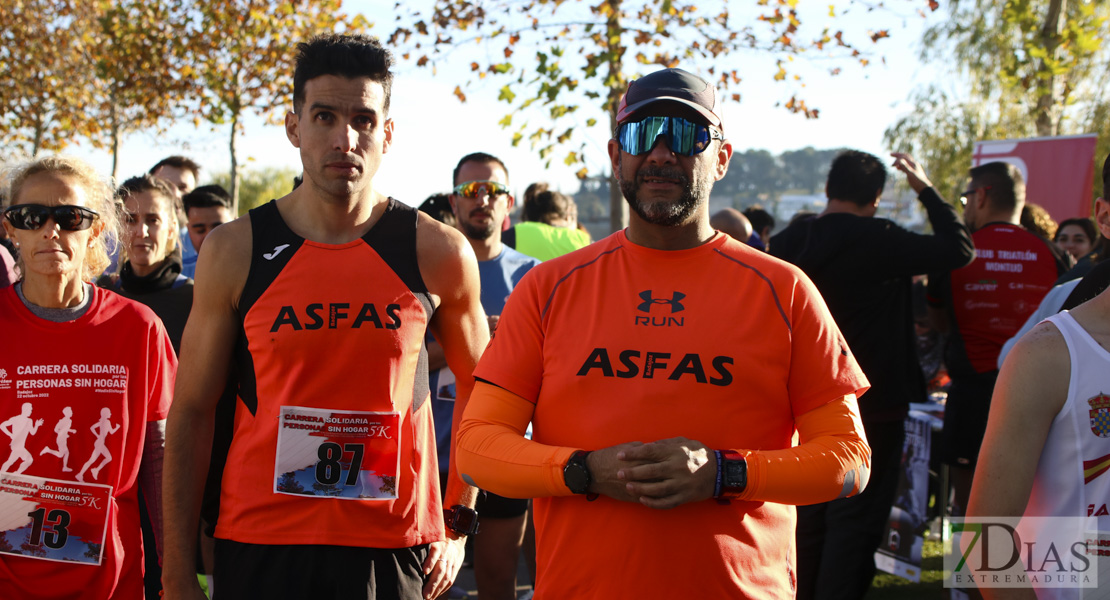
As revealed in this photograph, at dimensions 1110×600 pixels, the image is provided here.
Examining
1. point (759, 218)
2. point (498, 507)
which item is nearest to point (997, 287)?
point (498, 507)

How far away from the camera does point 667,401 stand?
2119mm

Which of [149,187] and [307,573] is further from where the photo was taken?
[149,187]

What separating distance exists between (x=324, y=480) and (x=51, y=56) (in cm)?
2024

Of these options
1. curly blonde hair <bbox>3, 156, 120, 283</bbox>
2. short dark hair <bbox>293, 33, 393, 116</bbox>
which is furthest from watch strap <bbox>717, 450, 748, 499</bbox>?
curly blonde hair <bbox>3, 156, 120, 283</bbox>

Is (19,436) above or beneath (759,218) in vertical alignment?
beneath

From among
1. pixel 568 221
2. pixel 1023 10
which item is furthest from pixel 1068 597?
pixel 1023 10

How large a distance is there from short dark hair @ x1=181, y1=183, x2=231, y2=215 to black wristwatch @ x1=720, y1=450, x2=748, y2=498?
438 centimetres

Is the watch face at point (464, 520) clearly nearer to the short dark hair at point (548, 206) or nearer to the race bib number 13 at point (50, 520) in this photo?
the race bib number 13 at point (50, 520)

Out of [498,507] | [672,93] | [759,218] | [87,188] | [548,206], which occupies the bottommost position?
[498,507]

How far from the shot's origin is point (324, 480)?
257cm

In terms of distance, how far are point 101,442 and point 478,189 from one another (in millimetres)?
2638

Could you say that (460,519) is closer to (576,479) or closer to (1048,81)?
(576,479)

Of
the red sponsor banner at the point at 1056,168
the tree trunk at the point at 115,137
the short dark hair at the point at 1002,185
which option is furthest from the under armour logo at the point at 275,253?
the tree trunk at the point at 115,137

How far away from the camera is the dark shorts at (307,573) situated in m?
2.52
